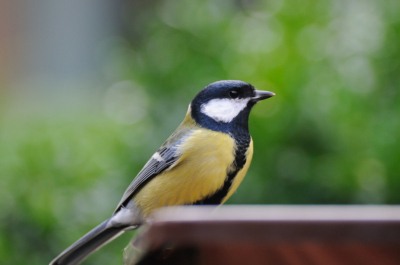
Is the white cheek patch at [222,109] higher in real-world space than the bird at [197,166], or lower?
higher

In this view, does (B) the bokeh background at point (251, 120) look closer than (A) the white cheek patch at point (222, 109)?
No

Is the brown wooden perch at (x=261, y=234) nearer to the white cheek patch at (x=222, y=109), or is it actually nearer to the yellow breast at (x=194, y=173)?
the yellow breast at (x=194, y=173)

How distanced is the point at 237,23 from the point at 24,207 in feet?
4.66

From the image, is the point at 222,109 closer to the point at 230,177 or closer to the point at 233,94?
the point at 233,94

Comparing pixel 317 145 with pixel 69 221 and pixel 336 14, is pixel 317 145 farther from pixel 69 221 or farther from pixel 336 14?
pixel 69 221

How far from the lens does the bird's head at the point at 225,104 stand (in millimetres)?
1347

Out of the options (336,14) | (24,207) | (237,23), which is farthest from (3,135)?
(336,14)

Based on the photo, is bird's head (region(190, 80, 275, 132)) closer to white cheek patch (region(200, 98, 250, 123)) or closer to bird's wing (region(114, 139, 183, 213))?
white cheek patch (region(200, 98, 250, 123))

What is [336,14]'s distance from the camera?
7.27 ft

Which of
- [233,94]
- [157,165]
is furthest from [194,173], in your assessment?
[233,94]

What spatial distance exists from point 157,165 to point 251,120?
768 mm

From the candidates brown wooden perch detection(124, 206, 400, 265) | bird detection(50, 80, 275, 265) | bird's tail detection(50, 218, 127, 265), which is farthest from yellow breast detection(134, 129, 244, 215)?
brown wooden perch detection(124, 206, 400, 265)

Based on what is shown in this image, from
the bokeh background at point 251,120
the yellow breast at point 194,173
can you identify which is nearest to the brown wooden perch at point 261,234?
the yellow breast at point 194,173

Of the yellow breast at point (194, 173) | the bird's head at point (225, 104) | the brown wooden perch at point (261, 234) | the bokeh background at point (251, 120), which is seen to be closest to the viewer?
the brown wooden perch at point (261, 234)
